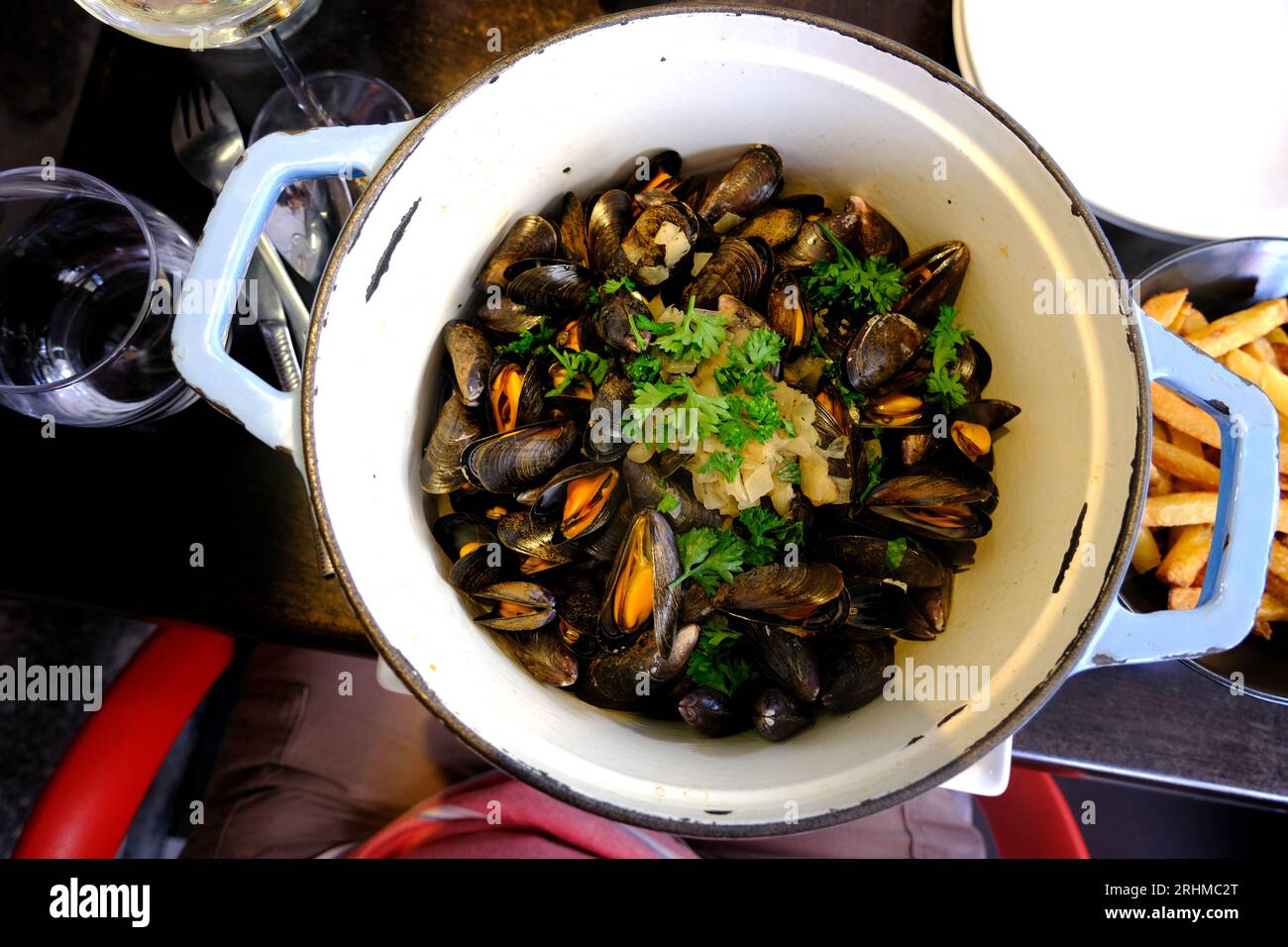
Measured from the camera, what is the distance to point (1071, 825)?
1.87m

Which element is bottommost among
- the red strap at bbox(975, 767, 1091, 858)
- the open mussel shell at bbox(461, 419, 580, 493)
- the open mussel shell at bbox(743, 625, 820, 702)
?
the red strap at bbox(975, 767, 1091, 858)

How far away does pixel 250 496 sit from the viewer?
134 centimetres

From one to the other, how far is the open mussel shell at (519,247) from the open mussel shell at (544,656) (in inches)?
19.3

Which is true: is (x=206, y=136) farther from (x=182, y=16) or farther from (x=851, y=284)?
(x=851, y=284)

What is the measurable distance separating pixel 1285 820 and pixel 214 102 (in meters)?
3.25

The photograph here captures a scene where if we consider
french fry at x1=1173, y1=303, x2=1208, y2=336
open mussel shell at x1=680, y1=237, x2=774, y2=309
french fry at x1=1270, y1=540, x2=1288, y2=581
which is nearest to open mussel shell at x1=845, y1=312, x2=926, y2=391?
open mussel shell at x1=680, y1=237, x2=774, y2=309

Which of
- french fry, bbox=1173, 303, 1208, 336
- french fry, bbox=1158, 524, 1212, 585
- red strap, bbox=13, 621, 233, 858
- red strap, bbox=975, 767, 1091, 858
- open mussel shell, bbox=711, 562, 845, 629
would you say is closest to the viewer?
open mussel shell, bbox=711, 562, 845, 629

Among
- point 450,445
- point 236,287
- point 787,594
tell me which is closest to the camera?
point 236,287

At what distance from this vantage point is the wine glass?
1.14 meters

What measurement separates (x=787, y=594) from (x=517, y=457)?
15.0 inches

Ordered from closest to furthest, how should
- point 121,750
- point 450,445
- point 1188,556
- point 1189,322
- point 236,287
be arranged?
point 236,287
point 450,445
point 1188,556
point 1189,322
point 121,750

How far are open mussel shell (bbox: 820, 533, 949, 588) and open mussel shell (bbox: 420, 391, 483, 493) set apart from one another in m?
0.51

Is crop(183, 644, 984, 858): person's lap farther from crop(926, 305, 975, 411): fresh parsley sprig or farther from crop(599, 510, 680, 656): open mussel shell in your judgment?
crop(926, 305, 975, 411): fresh parsley sprig

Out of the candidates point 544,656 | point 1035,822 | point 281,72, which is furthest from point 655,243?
point 1035,822
